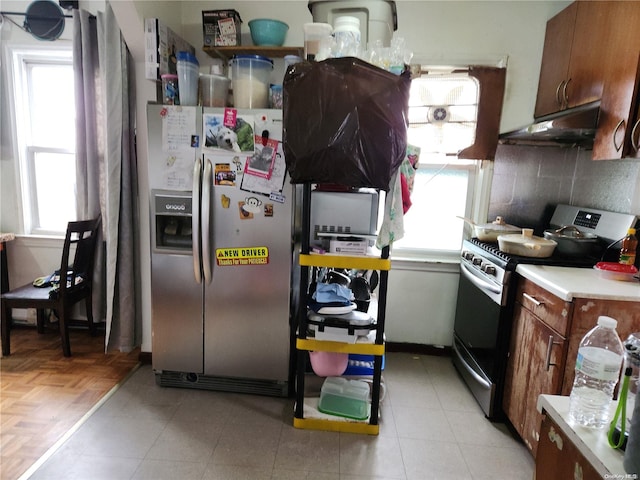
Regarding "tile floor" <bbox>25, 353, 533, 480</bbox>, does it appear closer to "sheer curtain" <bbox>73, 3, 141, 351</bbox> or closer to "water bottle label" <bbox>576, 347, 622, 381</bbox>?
"sheer curtain" <bbox>73, 3, 141, 351</bbox>

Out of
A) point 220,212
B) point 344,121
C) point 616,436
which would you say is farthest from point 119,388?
point 616,436

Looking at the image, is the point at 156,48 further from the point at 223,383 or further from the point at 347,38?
the point at 223,383

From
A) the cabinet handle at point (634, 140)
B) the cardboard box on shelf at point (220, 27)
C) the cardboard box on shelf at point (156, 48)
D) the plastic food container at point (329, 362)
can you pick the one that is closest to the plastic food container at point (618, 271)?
the cabinet handle at point (634, 140)

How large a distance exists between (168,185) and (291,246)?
80cm

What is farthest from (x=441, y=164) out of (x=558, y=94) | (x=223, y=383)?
(x=223, y=383)

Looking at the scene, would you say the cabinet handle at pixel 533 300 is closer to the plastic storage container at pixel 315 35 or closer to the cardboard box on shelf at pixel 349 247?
the cardboard box on shelf at pixel 349 247

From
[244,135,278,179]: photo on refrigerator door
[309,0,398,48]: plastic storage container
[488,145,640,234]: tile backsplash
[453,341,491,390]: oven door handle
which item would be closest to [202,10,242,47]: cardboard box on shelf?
[309,0,398,48]: plastic storage container

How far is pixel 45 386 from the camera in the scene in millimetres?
2277

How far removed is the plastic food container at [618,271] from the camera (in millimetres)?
1743

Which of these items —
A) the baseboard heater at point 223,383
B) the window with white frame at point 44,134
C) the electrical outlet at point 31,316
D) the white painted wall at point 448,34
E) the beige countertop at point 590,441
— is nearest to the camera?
the beige countertop at point 590,441

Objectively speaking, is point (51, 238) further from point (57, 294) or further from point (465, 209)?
point (465, 209)

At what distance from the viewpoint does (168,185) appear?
6.99 ft

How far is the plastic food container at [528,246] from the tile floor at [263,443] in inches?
39.3

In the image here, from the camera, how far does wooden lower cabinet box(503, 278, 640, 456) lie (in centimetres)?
154
